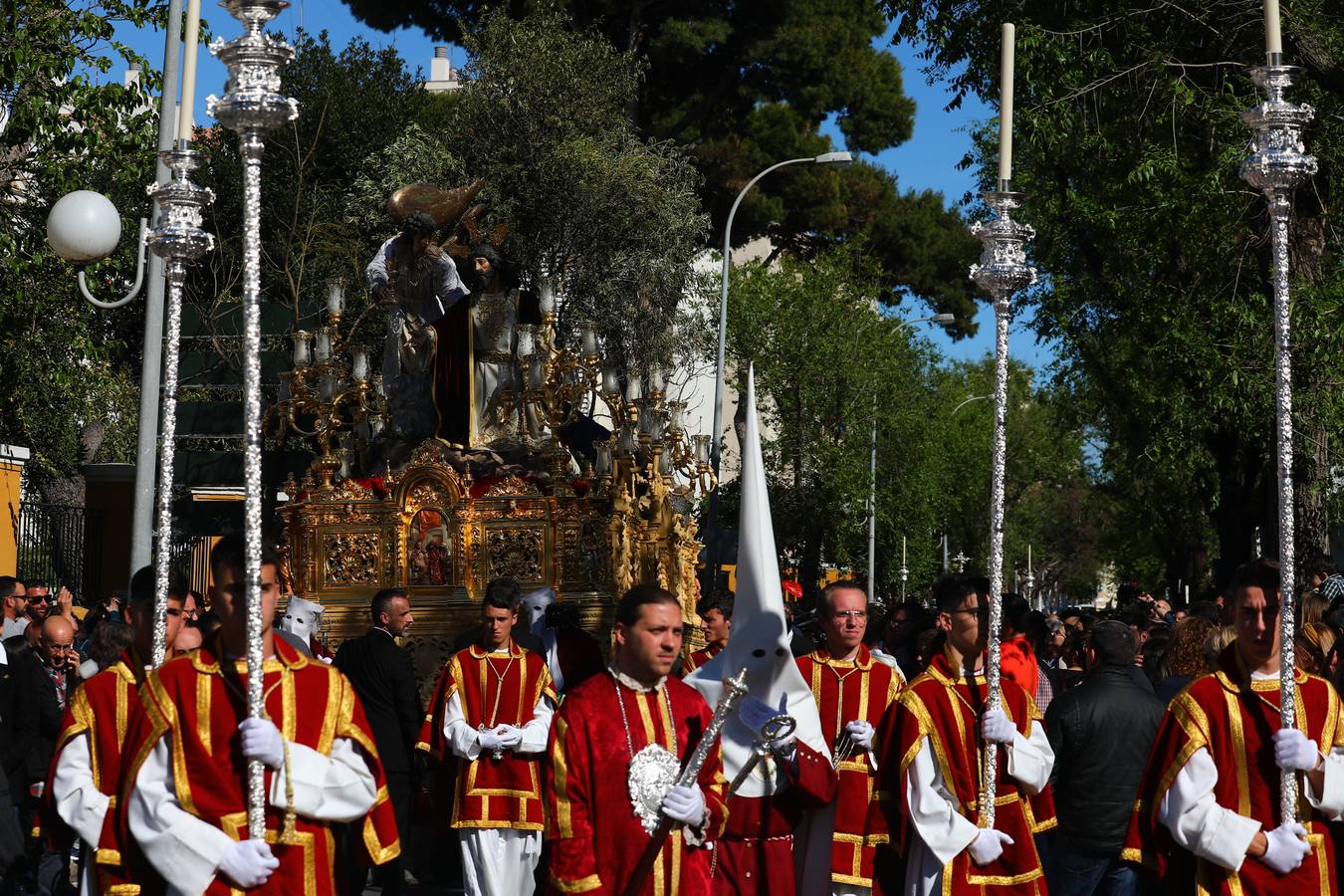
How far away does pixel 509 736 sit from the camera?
30.6 feet

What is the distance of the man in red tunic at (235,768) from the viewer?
4980 mm

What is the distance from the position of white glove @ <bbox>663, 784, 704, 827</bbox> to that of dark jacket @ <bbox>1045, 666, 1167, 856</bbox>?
2858 millimetres

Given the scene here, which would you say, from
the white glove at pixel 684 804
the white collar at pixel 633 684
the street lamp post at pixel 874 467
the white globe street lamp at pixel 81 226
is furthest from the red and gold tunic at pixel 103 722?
the street lamp post at pixel 874 467

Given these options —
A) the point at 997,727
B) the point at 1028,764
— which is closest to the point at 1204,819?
the point at 997,727

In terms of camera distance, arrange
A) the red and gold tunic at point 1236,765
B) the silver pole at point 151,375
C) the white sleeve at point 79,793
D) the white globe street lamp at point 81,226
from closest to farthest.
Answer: the white sleeve at point 79,793 < the red and gold tunic at point 1236,765 < the white globe street lamp at point 81,226 < the silver pole at point 151,375

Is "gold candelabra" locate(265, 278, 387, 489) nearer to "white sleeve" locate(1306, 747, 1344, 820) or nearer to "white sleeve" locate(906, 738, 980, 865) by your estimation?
"white sleeve" locate(906, 738, 980, 865)

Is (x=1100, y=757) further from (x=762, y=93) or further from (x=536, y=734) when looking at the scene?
(x=762, y=93)

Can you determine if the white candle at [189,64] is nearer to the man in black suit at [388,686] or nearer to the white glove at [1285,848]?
the white glove at [1285,848]

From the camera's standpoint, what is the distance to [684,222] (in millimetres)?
27859

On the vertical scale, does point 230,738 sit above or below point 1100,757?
above

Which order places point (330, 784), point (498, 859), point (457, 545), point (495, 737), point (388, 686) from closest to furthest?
point (330, 784), point (495, 737), point (498, 859), point (388, 686), point (457, 545)

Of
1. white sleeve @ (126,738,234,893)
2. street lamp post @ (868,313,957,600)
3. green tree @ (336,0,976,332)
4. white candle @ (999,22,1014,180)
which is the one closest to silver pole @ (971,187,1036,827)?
white candle @ (999,22,1014,180)

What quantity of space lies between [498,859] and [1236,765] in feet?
16.4

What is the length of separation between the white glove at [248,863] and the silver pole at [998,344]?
8.45 feet
